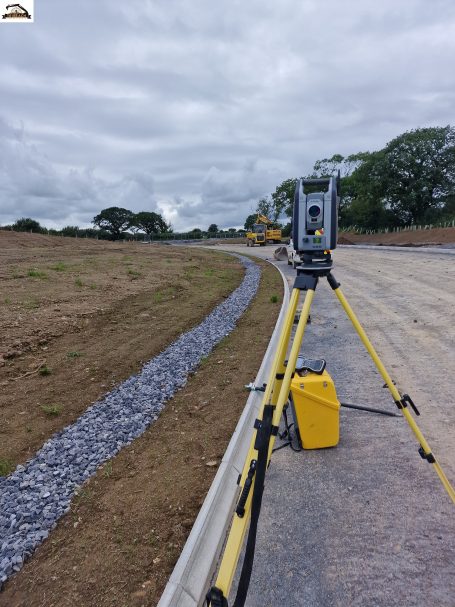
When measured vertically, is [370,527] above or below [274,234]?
below

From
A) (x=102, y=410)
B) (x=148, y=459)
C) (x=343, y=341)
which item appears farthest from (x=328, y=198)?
(x=343, y=341)

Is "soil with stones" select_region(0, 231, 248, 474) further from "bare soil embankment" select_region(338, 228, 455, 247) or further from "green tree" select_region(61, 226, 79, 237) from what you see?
"green tree" select_region(61, 226, 79, 237)

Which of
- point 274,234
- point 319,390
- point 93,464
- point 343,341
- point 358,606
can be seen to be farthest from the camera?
point 274,234

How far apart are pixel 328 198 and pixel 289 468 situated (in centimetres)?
246

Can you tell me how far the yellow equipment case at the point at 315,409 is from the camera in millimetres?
3617

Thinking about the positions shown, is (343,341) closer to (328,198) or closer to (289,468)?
(289,468)

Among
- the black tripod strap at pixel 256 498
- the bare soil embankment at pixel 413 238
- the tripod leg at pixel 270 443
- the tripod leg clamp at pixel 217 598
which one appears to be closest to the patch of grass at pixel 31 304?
the tripod leg at pixel 270 443

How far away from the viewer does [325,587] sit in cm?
246

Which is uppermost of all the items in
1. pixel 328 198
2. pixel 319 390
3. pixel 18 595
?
pixel 328 198

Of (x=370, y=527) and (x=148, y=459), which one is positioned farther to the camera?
(x=148, y=459)

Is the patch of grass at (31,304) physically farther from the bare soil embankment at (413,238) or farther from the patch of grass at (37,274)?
the bare soil embankment at (413,238)

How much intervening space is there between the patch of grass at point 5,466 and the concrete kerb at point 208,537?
2.10 meters

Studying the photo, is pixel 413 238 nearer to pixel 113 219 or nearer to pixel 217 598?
pixel 217 598

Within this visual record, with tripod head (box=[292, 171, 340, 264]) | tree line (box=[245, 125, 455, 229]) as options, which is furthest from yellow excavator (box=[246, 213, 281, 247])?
tripod head (box=[292, 171, 340, 264])
